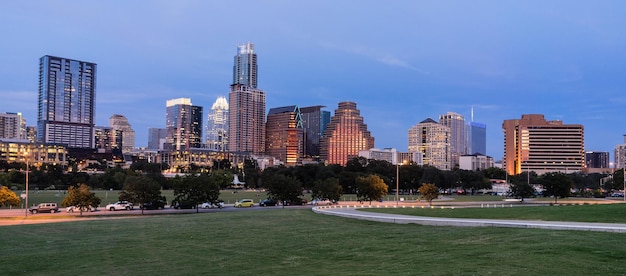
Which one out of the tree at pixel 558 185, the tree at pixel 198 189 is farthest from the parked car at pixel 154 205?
the tree at pixel 558 185

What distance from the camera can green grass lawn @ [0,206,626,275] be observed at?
17.3 metres

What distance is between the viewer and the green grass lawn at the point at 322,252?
1730 centimetres

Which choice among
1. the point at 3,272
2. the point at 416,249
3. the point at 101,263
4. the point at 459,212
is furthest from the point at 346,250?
the point at 459,212

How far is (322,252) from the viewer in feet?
71.0

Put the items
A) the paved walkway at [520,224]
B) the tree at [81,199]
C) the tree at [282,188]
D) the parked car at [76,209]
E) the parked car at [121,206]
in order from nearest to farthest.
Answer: the paved walkway at [520,224], the tree at [81,199], the parked car at [76,209], the parked car at [121,206], the tree at [282,188]

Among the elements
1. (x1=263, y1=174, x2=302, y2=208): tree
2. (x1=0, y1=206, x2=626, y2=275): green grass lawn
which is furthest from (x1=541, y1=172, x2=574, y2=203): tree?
(x1=0, y1=206, x2=626, y2=275): green grass lawn

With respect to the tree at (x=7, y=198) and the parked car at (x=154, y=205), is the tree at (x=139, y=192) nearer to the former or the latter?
the parked car at (x=154, y=205)

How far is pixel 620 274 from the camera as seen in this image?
49.9ft

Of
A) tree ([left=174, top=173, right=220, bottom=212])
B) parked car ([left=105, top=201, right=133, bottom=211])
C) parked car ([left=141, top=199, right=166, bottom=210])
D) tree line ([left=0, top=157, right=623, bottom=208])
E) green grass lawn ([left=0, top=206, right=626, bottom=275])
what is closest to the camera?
green grass lawn ([left=0, top=206, right=626, bottom=275])

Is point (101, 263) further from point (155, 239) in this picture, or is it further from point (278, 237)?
point (278, 237)

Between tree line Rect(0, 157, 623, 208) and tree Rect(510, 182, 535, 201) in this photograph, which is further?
tree Rect(510, 182, 535, 201)

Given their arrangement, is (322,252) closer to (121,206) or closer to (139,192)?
(139,192)

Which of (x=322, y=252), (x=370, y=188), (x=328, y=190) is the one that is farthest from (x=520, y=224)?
(x=370, y=188)

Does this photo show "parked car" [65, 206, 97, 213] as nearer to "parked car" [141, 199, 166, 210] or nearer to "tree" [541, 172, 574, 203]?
"parked car" [141, 199, 166, 210]
